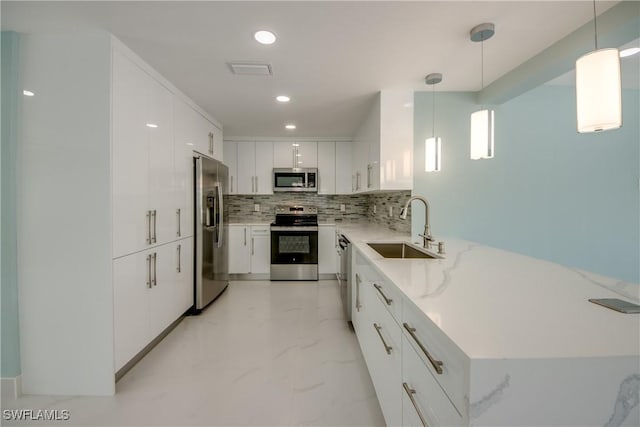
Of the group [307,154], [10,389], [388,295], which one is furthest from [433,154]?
[10,389]

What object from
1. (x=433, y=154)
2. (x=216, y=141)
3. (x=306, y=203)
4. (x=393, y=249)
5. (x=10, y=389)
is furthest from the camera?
(x=306, y=203)

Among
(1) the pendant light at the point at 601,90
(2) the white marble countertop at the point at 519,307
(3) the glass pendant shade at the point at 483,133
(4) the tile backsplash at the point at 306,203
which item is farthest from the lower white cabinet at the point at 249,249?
(1) the pendant light at the point at 601,90

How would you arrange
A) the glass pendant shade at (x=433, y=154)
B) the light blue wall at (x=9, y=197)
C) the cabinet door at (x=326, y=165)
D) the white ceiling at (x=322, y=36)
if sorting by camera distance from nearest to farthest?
the white ceiling at (x=322, y=36) < the light blue wall at (x=9, y=197) < the glass pendant shade at (x=433, y=154) < the cabinet door at (x=326, y=165)

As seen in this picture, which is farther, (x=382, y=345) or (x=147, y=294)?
(x=147, y=294)

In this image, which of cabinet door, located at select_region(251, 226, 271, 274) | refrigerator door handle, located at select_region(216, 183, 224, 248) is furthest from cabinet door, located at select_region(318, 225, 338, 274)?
refrigerator door handle, located at select_region(216, 183, 224, 248)

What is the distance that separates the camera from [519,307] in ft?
3.04

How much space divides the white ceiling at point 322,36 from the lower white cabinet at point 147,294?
1.43 meters

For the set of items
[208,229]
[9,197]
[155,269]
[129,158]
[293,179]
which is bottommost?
[155,269]

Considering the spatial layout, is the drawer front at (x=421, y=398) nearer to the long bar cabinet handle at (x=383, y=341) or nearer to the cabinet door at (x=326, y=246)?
the long bar cabinet handle at (x=383, y=341)

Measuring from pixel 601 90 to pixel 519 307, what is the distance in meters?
0.78

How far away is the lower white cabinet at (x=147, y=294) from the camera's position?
6.34ft

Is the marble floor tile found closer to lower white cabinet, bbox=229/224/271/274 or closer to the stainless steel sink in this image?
the stainless steel sink

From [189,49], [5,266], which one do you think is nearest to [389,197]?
[189,49]

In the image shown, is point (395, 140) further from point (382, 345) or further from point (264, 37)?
point (382, 345)
